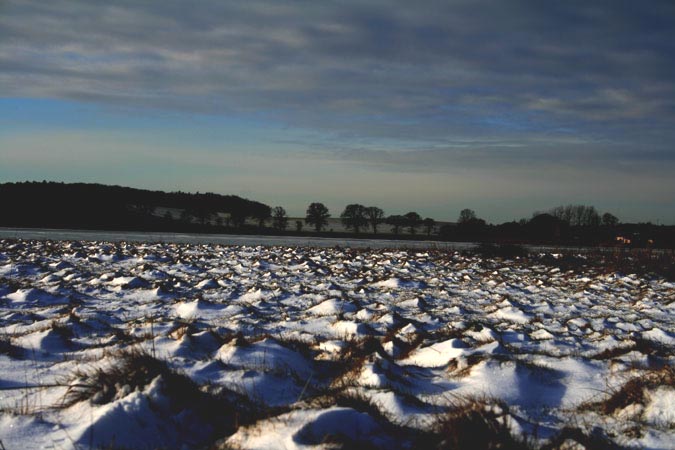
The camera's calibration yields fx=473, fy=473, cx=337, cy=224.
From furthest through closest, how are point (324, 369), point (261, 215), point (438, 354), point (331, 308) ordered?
1. point (261, 215)
2. point (331, 308)
3. point (438, 354)
4. point (324, 369)

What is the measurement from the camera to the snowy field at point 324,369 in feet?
7.89

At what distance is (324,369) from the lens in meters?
3.79

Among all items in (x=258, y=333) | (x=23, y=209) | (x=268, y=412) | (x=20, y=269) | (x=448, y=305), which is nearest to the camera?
(x=268, y=412)

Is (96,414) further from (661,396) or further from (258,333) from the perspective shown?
(661,396)

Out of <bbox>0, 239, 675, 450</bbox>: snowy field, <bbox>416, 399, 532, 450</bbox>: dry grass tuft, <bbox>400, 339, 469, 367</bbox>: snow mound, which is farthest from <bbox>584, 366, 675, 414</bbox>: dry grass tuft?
<bbox>400, 339, 469, 367</bbox>: snow mound

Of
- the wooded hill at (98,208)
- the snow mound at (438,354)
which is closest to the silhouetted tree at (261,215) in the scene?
the wooded hill at (98,208)

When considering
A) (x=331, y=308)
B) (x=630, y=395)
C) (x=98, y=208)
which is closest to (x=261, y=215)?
(x=98, y=208)

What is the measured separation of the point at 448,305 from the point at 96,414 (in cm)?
580

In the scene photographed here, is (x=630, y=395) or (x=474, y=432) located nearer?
(x=474, y=432)

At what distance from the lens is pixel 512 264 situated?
47.2 ft

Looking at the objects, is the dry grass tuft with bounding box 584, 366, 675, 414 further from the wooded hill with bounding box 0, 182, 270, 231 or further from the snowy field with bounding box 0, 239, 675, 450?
the wooded hill with bounding box 0, 182, 270, 231

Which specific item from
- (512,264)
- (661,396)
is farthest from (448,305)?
(512,264)

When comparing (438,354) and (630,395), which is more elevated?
(630,395)

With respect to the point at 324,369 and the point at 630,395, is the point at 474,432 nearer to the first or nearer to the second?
the point at 630,395
